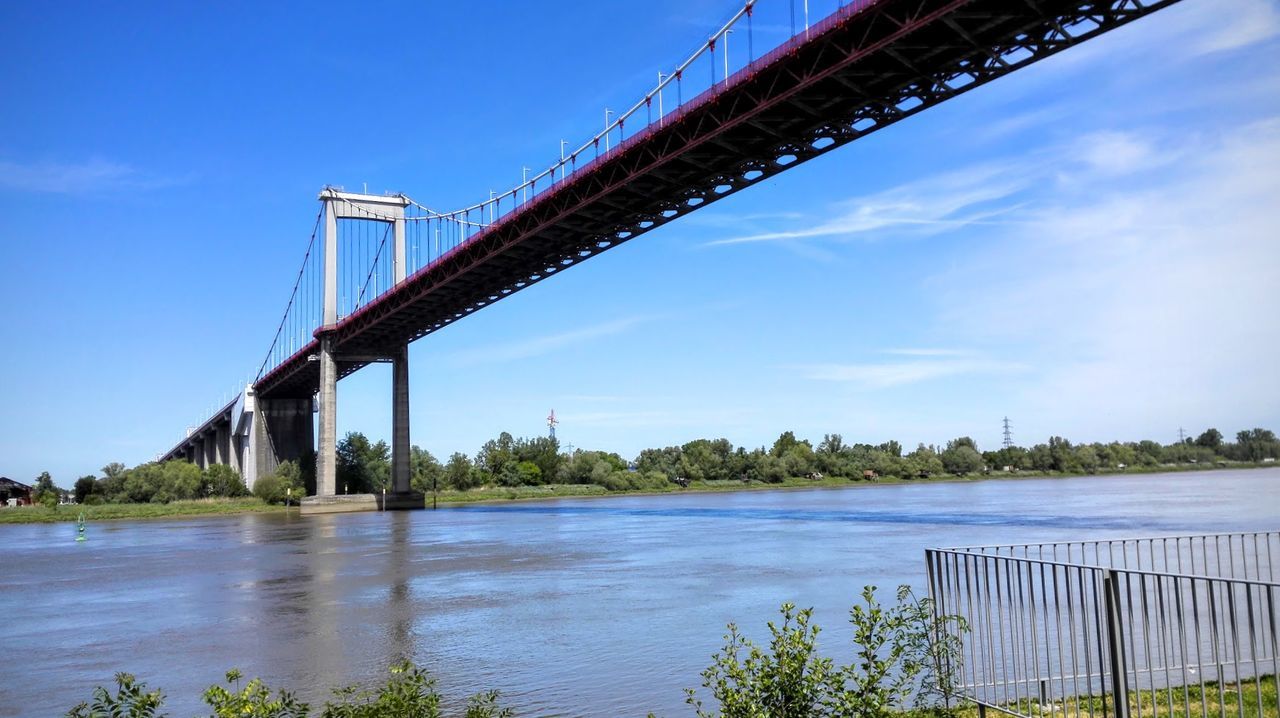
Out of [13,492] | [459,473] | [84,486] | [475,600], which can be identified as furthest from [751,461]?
[475,600]

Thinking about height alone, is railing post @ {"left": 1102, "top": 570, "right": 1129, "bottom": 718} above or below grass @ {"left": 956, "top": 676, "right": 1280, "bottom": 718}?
above

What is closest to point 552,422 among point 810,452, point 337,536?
point 810,452

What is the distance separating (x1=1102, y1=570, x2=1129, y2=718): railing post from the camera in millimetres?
5996

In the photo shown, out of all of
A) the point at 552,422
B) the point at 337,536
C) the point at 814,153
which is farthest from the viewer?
the point at 552,422

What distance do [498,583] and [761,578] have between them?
20.6ft

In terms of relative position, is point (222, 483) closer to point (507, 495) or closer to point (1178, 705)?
point (507, 495)

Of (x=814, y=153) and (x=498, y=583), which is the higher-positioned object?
(x=814, y=153)

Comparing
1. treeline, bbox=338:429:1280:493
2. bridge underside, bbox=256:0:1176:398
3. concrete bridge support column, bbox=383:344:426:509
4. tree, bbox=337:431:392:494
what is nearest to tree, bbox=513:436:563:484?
treeline, bbox=338:429:1280:493

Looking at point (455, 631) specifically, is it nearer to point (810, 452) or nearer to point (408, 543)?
point (408, 543)

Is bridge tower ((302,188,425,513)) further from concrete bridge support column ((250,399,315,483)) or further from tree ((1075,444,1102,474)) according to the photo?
tree ((1075,444,1102,474))

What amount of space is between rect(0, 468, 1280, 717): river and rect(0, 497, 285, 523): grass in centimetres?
3538

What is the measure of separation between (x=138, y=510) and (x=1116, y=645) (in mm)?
85917

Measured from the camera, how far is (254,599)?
69.3 feet

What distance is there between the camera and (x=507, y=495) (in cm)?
9444
